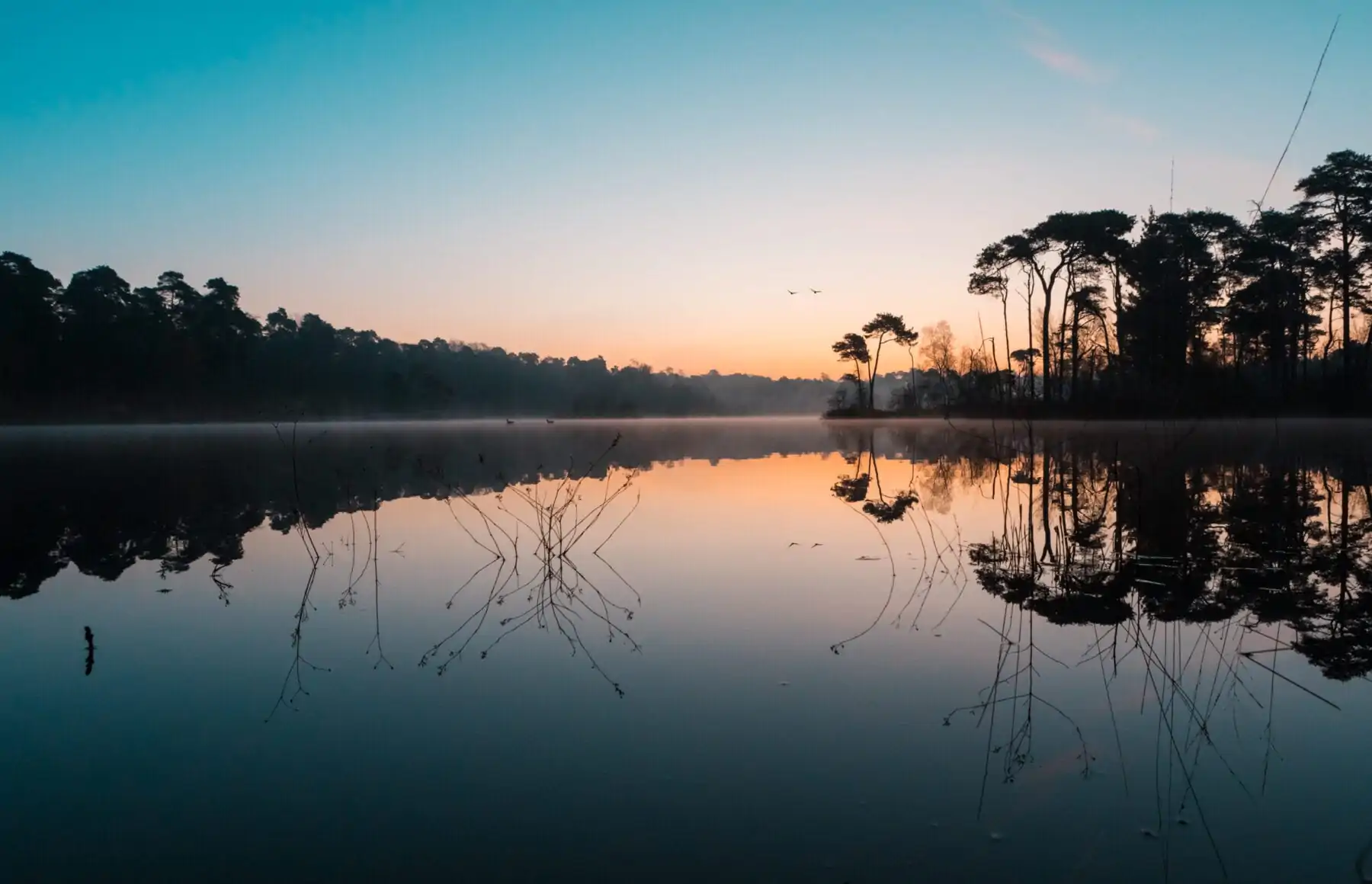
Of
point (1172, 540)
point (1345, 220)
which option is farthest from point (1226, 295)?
point (1172, 540)

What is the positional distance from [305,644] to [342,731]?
170cm

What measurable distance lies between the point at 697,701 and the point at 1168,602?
12.3ft

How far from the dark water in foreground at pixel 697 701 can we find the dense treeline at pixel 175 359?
80.4ft

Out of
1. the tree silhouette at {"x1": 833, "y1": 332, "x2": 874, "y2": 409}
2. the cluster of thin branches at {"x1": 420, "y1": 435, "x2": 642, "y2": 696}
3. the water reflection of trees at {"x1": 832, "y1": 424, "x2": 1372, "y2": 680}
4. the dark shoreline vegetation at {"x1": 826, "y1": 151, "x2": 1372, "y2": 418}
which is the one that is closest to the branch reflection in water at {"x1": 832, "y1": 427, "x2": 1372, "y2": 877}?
the water reflection of trees at {"x1": 832, "y1": 424, "x2": 1372, "y2": 680}

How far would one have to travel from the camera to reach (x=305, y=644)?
5098mm

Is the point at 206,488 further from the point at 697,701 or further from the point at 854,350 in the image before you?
the point at 854,350

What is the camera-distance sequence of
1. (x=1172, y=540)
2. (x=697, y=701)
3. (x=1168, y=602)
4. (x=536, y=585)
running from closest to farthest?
(x=697, y=701) → (x=1168, y=602) → (x=536, y=585) → (x=1172, y=540)

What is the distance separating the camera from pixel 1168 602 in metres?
5.45

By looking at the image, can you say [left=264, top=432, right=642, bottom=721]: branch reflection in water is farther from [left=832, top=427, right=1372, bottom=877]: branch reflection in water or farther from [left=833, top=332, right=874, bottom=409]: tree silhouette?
[left=833, top=332, right=874, bottom=409]: tree silhouette

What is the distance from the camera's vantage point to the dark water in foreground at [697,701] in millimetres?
2604

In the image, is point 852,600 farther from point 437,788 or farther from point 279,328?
point 279,328

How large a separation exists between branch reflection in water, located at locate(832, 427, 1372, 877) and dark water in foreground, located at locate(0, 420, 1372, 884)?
0.11 feet

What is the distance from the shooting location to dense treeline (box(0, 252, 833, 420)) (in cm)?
5541

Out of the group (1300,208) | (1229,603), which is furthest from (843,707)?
(1300,208)
